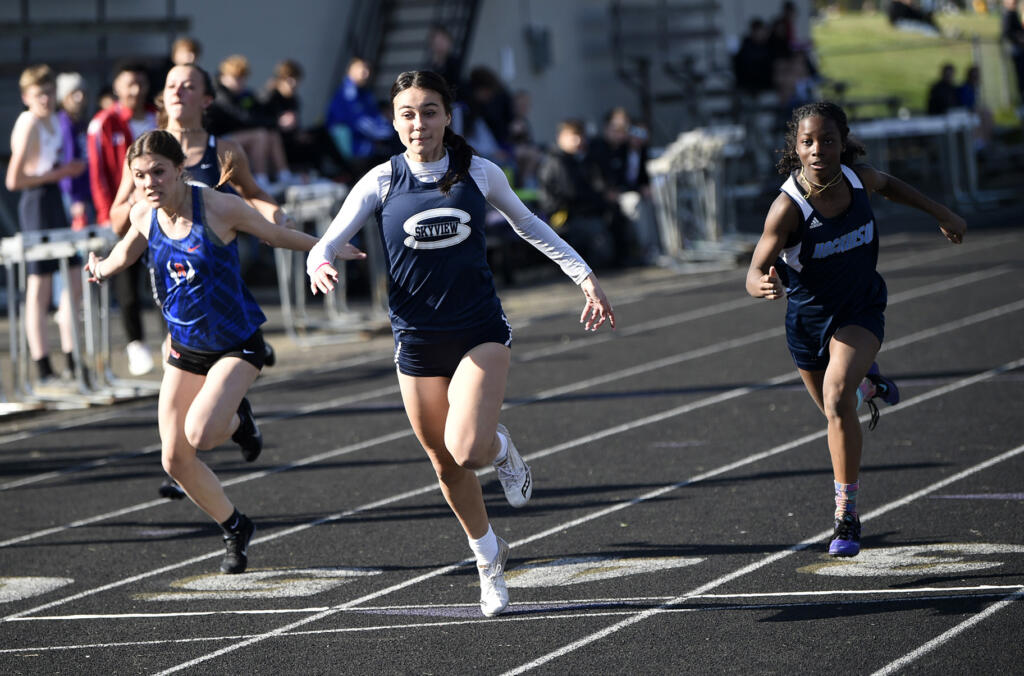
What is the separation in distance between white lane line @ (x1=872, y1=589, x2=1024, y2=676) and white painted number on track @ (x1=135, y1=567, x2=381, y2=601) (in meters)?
2.33

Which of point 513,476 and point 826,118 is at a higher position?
point 826,118

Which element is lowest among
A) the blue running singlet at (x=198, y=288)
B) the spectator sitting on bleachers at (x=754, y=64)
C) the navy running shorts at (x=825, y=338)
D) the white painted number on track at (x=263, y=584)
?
the white painted number on track at (x=263, y=584)

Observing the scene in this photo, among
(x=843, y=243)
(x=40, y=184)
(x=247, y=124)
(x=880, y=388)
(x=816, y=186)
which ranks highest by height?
(x=247, y=124)

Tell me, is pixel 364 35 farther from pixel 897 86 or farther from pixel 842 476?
Result: pixel 897 86

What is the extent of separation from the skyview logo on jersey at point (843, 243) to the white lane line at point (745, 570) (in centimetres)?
118

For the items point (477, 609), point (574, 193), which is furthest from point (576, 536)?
point (574, 193)

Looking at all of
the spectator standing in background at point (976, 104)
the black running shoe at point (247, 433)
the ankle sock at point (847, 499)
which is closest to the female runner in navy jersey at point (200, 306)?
the black running shoe at point (247, 433)

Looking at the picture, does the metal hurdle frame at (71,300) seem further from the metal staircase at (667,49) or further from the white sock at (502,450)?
the metal staircase at (667,49)

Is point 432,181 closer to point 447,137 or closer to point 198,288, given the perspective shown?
point 447,137

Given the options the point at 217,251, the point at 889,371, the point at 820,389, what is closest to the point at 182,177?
the point at 217,251

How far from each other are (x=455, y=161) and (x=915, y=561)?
2.31 meters

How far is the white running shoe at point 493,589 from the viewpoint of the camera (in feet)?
17.6

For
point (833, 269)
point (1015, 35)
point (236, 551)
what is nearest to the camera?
point (833, 269)

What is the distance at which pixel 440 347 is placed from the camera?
539 centimetres
